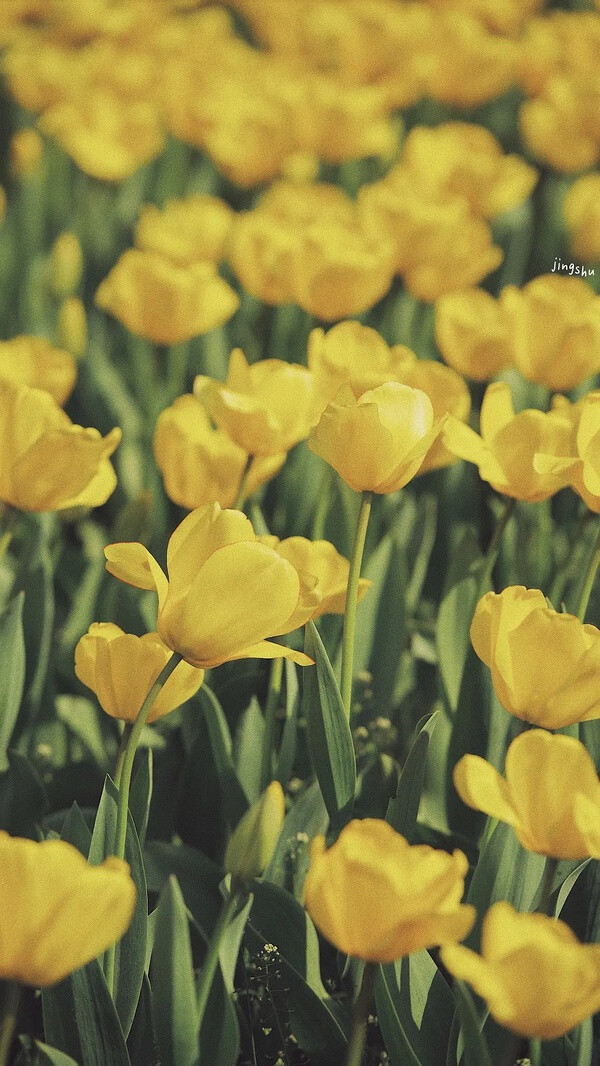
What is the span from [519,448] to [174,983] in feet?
1.79

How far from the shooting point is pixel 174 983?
0.84 m

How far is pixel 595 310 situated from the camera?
4.62ft

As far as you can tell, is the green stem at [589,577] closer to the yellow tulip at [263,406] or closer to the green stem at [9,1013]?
the yellow tulip at [263,406]

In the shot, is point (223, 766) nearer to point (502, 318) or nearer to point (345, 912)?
point (345, 912)

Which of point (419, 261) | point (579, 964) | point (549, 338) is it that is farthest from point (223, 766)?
point (419, 261)

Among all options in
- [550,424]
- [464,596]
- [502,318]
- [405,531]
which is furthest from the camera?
[405,531]

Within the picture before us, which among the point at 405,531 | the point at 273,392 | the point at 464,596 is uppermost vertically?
the point at 273,392

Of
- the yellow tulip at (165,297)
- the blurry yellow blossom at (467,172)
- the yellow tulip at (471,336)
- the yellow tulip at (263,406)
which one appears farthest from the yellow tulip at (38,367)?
the blurry yellow blossom at (467,172)

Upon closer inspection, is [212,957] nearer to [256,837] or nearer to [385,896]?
[256,837]

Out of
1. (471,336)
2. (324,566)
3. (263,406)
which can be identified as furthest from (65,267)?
(324,566)

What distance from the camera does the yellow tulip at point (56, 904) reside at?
660mm

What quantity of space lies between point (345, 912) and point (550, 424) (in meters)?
0.53

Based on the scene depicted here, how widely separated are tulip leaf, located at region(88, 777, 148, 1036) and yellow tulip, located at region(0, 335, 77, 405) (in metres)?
0.64

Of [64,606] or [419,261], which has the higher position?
[419,261]
